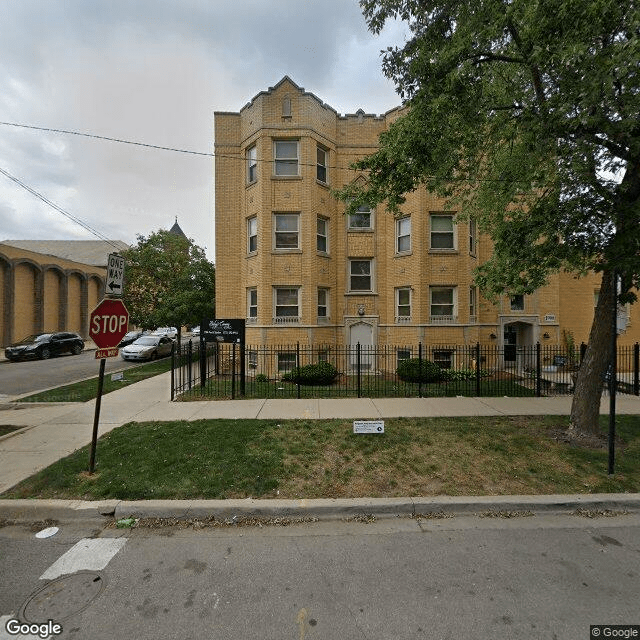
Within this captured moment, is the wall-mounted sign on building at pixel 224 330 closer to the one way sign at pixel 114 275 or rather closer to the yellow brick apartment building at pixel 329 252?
the yellow brick apartment building at pixel 329 252

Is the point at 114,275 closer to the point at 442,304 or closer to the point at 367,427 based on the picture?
the point at 367,427

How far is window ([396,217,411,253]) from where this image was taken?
542 inches

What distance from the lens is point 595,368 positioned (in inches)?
236

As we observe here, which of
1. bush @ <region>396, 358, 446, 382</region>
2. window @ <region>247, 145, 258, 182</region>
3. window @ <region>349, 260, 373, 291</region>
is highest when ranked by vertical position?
window @ <region>247, 145, 258, 182</region>

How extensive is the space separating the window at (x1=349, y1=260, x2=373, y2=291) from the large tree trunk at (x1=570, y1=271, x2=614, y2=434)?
29.8 ft

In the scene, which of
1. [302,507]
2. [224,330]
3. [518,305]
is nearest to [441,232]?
[518,305]

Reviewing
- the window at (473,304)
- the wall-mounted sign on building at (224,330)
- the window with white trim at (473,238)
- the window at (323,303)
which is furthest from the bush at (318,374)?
the window with white trim at (473,238)

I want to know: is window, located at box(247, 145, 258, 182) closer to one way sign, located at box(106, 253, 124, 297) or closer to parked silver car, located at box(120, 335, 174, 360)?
one way sign, located at box(106, 253, 124, 297)

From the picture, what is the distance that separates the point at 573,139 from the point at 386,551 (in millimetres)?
6630

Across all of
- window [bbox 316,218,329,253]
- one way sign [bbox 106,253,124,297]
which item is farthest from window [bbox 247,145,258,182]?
one way sign [bbox 106,253,124,297]

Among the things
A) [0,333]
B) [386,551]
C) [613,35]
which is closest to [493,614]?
[386,551]

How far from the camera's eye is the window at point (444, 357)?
43.2 ft

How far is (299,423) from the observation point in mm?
6980

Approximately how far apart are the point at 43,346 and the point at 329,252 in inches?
735
